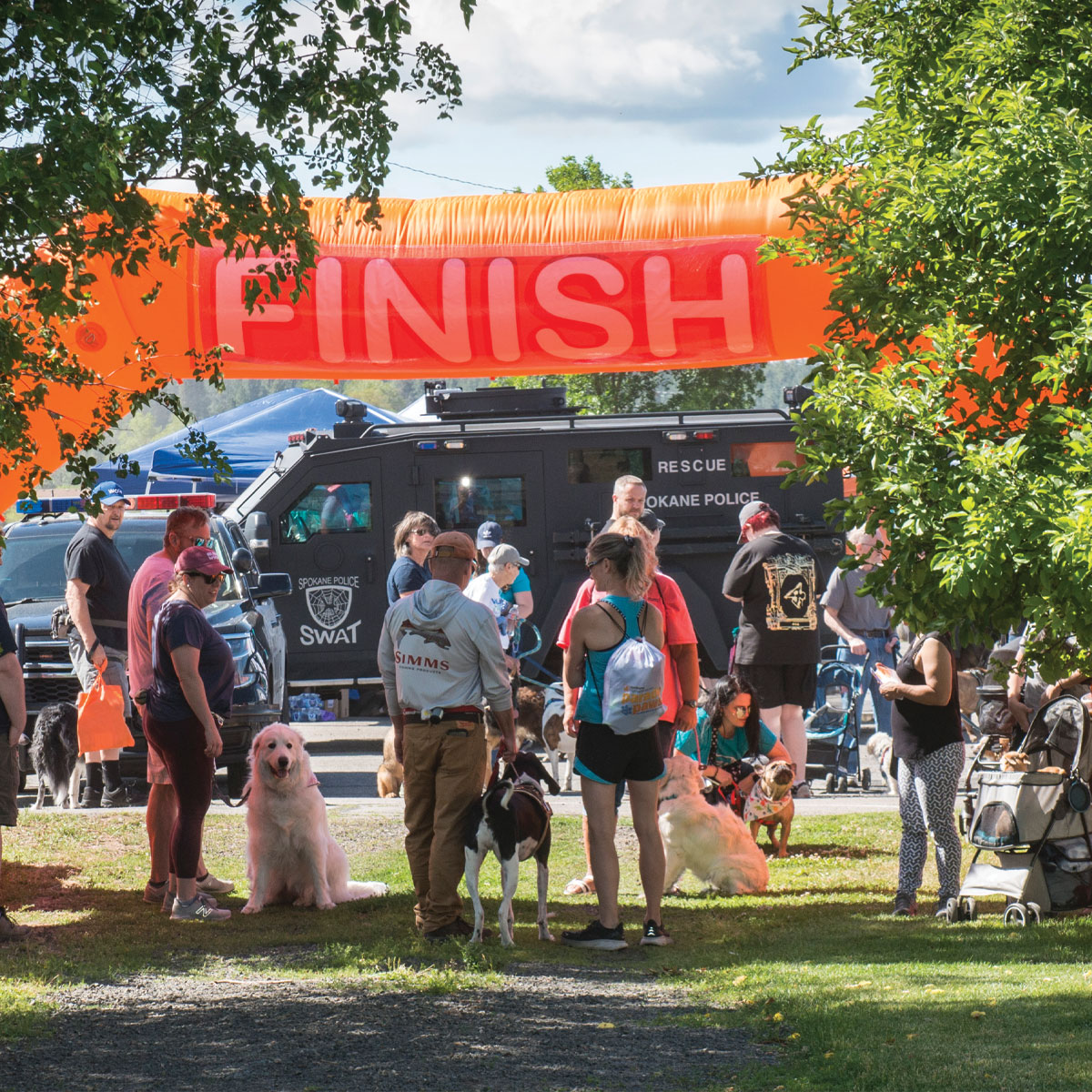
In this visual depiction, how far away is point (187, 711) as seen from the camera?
24.4ft

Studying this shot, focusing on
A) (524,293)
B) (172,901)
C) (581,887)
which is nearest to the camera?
(172,901)

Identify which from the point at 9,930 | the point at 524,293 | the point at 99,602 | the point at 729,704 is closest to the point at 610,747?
the point at 729,704

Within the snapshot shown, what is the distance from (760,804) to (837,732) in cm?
323

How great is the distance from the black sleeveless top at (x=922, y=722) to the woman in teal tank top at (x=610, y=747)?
4.23 feet

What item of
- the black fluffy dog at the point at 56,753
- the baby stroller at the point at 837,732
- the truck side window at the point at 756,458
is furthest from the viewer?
the truck side window at the point at 756,458

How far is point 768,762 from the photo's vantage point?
8.94 metres

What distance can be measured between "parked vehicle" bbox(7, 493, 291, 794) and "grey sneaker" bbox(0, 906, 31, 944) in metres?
3.70

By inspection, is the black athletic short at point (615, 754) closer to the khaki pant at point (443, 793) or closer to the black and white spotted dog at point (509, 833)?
the black and white spotted dog at point (509, 833)

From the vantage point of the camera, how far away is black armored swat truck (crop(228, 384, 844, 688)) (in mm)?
15102

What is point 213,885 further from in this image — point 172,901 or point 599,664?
point 599,664

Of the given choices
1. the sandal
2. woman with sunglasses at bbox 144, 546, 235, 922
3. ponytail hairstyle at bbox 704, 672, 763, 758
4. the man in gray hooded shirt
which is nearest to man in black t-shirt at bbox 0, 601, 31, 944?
woman with sunglasses at bbox 144, 546, 235, 922

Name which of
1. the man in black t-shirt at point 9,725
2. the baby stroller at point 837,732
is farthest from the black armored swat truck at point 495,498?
the man in black t-shirt at point 9,725

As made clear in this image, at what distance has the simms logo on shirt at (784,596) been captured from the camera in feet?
35.0

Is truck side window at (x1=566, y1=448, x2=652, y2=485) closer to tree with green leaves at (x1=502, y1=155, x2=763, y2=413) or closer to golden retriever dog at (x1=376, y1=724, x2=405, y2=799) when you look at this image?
golden retriever dog at (x1=376, y1=724, x2=405, y2=799)
